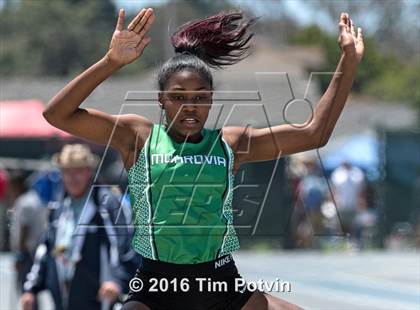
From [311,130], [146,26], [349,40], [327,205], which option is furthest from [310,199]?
[146,26]

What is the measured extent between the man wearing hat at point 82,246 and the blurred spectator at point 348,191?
46.5ft

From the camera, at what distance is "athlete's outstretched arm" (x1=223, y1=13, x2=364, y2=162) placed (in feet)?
18.4

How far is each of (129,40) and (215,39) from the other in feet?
2.39

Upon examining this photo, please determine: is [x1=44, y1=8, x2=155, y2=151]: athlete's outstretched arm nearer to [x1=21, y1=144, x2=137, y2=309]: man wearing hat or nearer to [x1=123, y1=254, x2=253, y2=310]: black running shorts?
[x1=123, y1=254, x2=253, y2=310]: black running shorts

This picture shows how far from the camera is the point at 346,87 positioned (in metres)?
5.64

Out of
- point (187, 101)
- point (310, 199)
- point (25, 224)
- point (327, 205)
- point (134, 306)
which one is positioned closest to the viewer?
point (134, 306)

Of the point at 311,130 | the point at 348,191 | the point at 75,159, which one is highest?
the point at 311,130

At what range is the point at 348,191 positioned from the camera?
2378cm

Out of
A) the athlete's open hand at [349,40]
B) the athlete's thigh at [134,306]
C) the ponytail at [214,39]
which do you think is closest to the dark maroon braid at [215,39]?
the ponytail at [214,39]

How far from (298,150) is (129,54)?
3.30 ft

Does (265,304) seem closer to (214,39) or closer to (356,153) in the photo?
(214,39)

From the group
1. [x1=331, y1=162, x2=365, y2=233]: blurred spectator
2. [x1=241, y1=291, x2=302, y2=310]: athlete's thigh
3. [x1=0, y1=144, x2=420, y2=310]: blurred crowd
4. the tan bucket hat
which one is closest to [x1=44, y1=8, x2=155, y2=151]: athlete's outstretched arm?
[x1=241, y1=291, x2=302, y2=310]: athlete's thigh

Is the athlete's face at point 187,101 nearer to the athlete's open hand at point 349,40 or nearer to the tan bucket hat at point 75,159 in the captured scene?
the athlete's open hand at point 349,40

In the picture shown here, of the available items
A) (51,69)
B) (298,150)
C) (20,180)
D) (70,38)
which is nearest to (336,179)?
(20,180)
